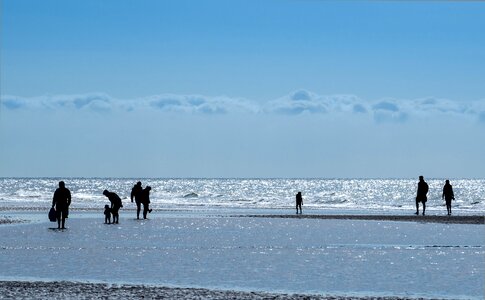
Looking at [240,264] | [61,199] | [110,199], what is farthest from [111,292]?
[110,199]

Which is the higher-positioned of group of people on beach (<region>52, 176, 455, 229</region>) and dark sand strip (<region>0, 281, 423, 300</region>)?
group of people on beach (<region>52, 176, 455, 229</region>)

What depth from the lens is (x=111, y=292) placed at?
14578 millimetres

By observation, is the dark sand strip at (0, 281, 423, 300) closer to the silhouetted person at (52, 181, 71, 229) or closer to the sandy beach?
the sandy beach

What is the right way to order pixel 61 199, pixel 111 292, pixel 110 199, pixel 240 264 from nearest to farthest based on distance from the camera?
pixel 111 292 → pixel 240 264 → pixel 61 199 → pixel 110 199

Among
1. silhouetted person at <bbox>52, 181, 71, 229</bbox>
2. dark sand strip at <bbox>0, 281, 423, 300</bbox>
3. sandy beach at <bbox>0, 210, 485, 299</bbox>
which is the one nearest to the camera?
dark sand strip at <bbox>0, 281, 423, 300</bbox>

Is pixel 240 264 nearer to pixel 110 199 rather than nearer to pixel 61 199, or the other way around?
pixel 61 199

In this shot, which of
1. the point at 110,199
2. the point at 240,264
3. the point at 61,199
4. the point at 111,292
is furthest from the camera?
the point at 110,199

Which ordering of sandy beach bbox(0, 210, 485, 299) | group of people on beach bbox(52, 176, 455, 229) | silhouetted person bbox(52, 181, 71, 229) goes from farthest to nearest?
group of people on beach bbox(52, 176, 455, 229)
silhouetted person bbox(52, 181, 71, 229)
sandy beach bbox(0, 210, 485, 299)

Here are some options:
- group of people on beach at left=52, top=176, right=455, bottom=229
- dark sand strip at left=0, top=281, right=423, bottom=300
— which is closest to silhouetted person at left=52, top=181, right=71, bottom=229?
group of people on beach at left=52, top=176, right=455, bottom=229

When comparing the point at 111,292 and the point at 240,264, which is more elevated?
the point at 240,264

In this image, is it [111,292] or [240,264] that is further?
[240,264]

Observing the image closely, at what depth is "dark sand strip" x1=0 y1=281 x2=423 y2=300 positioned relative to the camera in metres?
14.0

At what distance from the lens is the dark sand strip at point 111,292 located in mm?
14039

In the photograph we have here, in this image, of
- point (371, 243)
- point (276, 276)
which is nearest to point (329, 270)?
point (276, 276)
